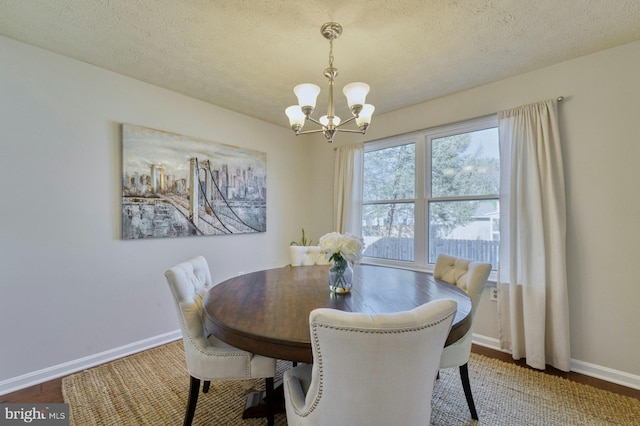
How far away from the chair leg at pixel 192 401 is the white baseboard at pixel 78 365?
140cm

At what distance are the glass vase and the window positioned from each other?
173cm

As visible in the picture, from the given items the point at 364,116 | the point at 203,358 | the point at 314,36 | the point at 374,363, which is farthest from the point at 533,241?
the point at 203,358

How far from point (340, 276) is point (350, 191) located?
2.07 m

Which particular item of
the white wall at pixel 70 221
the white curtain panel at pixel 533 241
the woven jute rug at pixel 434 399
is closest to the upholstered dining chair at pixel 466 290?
the woven jute rug at pixel 434 399

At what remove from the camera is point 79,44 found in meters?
2.07

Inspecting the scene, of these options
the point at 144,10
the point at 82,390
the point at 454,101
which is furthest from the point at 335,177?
the point at 82,390

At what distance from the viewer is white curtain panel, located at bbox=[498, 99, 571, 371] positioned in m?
2.25

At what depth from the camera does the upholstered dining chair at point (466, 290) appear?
5.27ft

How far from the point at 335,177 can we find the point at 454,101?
1.64 metres

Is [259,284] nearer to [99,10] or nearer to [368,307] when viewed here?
[368,307]

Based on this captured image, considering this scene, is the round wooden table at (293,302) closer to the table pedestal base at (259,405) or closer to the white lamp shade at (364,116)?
the table pedestal base at (259,405)

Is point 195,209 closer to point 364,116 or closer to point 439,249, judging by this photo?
point 364,116

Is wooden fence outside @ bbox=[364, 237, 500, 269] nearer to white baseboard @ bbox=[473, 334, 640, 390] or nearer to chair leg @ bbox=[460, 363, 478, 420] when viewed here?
white baseboard @ bbox=[473, 334, 640, 390]

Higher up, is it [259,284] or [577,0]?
[577,0]
